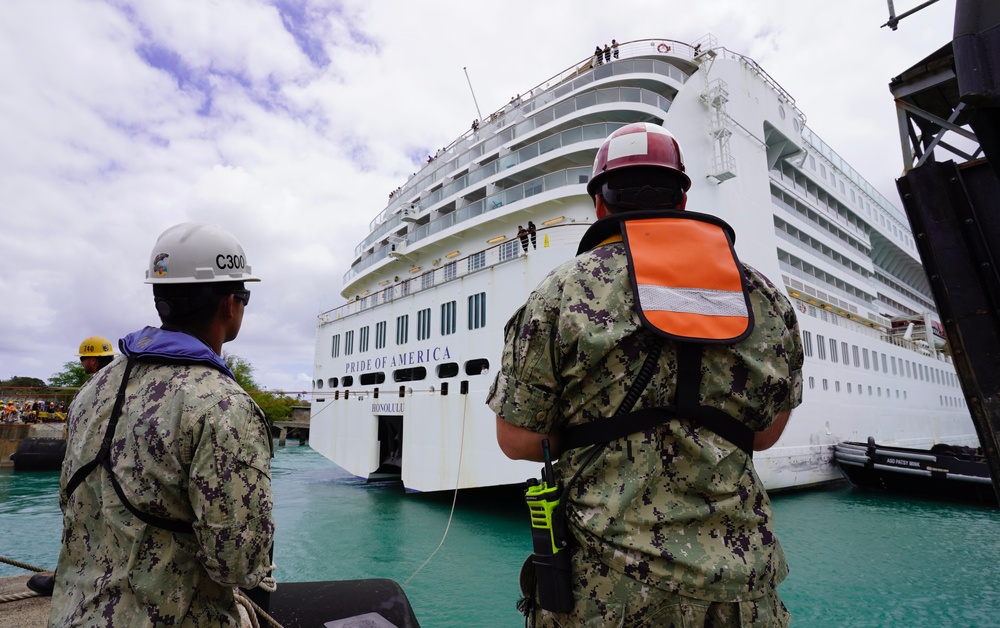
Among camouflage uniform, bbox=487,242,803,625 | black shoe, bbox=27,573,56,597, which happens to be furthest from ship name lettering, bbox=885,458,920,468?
black shoe, bbox=27,573,56,597

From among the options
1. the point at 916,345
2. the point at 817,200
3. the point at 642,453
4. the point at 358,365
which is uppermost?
the point at 817,200

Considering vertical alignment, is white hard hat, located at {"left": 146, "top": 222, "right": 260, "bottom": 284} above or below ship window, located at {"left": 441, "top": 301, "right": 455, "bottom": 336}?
below

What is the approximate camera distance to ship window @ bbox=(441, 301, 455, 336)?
10.3 meters

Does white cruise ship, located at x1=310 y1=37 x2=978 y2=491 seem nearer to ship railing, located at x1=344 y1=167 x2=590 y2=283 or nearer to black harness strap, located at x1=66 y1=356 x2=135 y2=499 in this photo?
ship railing, located at x1=344 y1=167 x2=590 y2=283

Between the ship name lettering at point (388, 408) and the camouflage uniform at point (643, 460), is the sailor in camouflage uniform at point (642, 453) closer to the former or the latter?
the camouflage uniform at point (643, 460)

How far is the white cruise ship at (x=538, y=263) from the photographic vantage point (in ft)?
31.8

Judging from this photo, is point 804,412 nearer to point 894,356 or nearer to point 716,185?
point 716,185

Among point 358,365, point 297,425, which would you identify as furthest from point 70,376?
point 358,365

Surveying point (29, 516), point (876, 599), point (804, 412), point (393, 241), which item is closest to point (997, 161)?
point (876, 599)

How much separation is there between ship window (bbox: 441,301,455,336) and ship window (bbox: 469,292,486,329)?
1.79 feet

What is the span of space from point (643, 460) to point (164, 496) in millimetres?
1210

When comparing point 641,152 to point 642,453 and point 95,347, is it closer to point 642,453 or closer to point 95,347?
point 642,453

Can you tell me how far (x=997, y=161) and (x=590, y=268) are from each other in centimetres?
311

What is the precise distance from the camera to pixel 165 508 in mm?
1325
